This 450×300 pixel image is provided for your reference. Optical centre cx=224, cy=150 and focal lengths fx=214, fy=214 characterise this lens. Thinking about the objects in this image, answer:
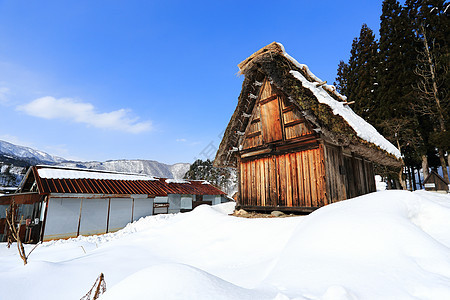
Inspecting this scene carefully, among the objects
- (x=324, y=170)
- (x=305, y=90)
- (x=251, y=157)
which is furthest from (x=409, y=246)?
(x=251, y=157)

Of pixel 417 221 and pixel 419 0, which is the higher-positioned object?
pixel 419 0

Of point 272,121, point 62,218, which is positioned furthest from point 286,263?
point 62,218

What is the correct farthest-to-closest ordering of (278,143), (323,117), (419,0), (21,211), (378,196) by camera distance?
1. (419,0)
2. (21,211)
3. (278,143)
4. (323,117)
5. (378,196)

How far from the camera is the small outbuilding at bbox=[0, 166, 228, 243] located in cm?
1301

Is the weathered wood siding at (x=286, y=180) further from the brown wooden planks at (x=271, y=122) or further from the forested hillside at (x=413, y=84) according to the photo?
the forested hillside at (x=413, y=84)

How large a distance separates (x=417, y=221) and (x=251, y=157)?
225 inches

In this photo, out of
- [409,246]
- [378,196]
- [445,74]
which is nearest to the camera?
[409,246]

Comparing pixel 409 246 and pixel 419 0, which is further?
pixel 419 0

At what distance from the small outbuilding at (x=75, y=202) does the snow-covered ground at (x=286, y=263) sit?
10556 millimetres

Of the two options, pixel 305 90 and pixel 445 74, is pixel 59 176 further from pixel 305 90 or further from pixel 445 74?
pixel 445 74

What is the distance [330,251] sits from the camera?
2850 mm

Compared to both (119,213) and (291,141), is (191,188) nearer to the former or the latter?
(119,213)

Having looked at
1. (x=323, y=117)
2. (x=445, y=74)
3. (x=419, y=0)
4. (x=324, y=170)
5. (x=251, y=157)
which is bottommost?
(x=324, y=170)

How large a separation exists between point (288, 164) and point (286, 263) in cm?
524
